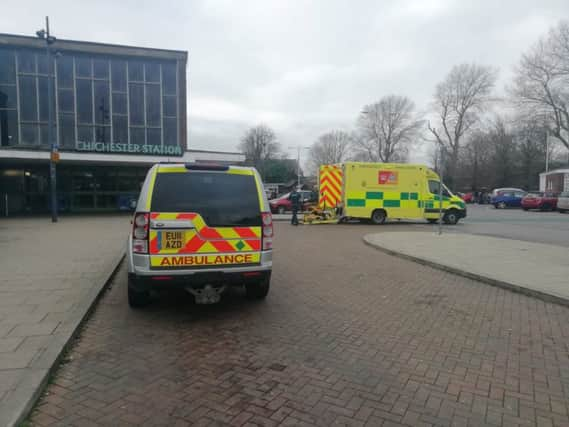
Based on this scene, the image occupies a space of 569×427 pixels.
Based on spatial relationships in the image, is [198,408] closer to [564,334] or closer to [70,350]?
[70,350]

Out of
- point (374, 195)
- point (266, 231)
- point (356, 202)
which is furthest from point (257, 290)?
point (374, 195)

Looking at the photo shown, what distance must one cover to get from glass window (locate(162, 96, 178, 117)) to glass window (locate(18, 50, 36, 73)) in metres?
8.68

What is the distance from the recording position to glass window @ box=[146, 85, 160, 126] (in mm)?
28750

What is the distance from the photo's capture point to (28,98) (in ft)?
87.4

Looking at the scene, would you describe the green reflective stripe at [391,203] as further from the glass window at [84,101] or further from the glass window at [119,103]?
the glass window at [84,101]

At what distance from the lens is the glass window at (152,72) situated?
28.5m

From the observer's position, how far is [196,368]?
3588 millimetres

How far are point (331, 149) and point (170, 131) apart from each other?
193 ft

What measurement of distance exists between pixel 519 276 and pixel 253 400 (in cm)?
598

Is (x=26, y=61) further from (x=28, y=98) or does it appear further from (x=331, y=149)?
(x=331, y=149)

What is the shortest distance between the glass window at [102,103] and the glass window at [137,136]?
1.77 metres

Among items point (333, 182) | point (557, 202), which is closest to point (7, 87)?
point (333, 182)

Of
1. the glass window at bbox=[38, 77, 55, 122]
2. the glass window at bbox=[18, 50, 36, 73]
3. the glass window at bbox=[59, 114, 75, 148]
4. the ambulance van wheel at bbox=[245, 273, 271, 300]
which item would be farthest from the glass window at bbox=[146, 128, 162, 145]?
the ambulance van wheel at bbox=[245, 273, 271, 300]

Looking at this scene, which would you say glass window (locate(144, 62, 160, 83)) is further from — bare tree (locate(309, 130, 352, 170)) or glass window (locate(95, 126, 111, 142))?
bare tree (locate(309, 130, 352, 170))
